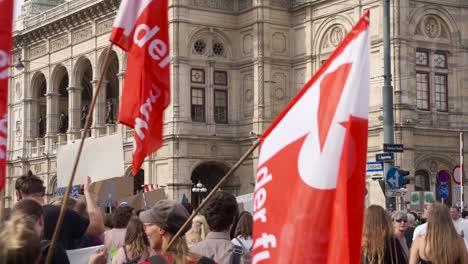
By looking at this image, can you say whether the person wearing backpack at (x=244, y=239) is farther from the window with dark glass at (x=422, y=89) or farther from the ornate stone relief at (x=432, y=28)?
the ornate stone relief at (x=432, y=28)

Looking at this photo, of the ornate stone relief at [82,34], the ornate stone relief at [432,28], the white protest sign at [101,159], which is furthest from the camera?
the ornate stone relief at [82,34]

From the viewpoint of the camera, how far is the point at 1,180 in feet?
18.7

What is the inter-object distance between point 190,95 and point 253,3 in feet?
14.6

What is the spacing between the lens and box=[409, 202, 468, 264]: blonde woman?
736cm

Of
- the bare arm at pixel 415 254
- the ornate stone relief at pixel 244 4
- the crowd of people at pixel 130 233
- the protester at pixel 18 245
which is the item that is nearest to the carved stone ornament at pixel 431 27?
the ornate stone relief at pixel 244 4

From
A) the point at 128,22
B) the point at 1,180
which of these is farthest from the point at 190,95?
the point at 1,180

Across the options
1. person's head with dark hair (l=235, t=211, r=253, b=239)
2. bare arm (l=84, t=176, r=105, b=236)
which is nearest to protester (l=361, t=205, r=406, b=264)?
person's head with dark hair (l=235, t=211, r=253, b=239)

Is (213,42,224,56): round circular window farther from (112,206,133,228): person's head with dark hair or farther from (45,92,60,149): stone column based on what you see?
(112,206,133,228): person's head with dark hair

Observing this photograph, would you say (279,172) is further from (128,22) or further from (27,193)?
(128,22)

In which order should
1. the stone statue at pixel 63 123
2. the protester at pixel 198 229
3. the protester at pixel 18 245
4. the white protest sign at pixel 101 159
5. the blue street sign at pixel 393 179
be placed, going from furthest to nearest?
the stone statue at pixel 63 123
the blue street sign at pixel 393 179
the white protest sign at pixel 101 159
the protester at pixel 198 229
the protester at pixel 18 245

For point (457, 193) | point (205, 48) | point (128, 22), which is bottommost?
point (457, 193)

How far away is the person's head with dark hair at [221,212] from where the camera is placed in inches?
260

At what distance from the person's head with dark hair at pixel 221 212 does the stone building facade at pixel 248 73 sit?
2496cm

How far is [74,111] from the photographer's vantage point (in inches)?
1745
